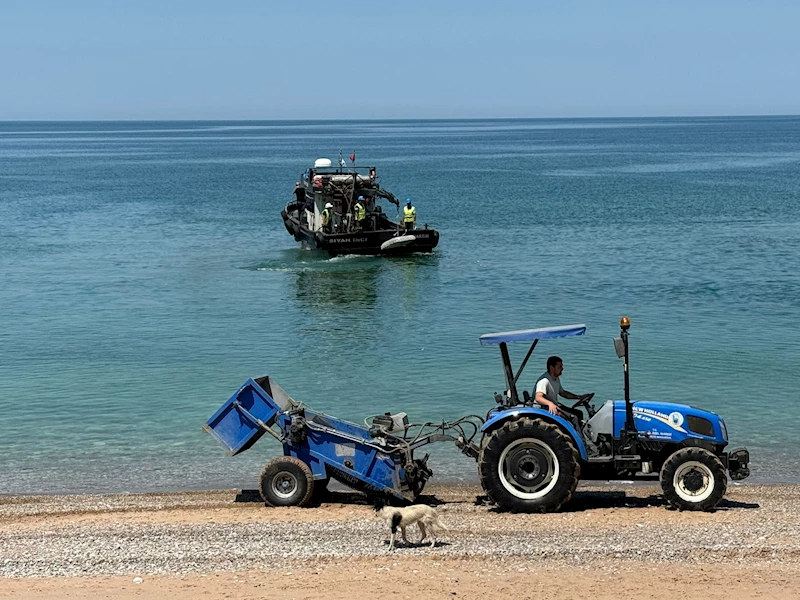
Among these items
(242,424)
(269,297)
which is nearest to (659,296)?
(269,297)

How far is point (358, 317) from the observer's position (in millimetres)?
29656

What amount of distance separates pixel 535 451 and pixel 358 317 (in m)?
18.1

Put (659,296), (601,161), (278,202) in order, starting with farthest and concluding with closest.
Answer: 1. (601,161)
2. (278,202)
3. (659,296)

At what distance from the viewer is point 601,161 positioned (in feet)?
357

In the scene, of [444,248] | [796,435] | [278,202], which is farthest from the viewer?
[278,202]

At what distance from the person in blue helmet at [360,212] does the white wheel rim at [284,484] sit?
2720 cm

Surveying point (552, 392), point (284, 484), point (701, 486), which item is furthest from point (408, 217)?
point (701, 486)

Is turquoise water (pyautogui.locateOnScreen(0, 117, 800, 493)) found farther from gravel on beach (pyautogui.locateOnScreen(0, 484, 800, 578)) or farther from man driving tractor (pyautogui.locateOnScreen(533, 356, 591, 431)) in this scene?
man driving tractor (pyautogui.locateOnScreen(533, 356, 591, 431))

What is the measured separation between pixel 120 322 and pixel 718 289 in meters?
16.1

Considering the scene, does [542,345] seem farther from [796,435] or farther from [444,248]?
[444,248]

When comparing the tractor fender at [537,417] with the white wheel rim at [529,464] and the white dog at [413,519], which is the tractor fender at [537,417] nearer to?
the white wheel rim at [529,464]

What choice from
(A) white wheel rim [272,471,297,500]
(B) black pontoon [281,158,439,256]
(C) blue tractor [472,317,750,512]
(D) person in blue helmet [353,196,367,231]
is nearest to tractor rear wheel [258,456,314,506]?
(A) white wheel rim [272,471,297,500]

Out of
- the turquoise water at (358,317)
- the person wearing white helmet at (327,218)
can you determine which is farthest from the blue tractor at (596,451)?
the person wearing white helmet at (327,218)

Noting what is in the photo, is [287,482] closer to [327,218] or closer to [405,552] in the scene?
[405,552]
